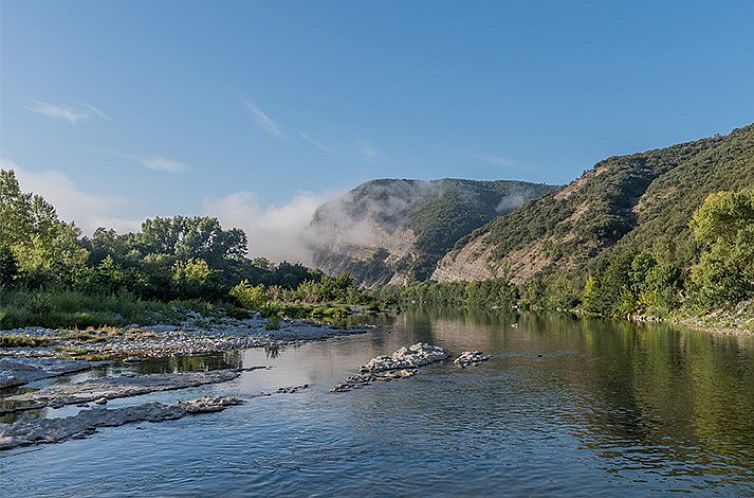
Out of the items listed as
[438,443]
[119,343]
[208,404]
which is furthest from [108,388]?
[119,343]

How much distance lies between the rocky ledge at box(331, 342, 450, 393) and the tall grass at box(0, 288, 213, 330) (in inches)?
1328

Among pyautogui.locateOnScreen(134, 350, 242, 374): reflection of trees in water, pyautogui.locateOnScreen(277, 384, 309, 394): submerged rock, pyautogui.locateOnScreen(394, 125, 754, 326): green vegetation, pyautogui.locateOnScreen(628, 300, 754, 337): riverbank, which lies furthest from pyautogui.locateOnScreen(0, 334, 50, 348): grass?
pyautogui.locateOnScreen(394, 125, 754, 326): green vegetation

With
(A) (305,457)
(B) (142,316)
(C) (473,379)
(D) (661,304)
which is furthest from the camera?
(D) (661,304)

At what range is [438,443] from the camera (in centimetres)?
2077

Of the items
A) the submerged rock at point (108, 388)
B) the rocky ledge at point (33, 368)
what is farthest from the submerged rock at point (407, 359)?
the rocky ledge at point (33, 368)

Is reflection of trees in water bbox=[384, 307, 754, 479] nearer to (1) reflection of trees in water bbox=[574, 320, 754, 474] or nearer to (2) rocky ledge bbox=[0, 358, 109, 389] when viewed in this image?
(1) reflection of trees in water bbox=[574, 320, 754, 474]

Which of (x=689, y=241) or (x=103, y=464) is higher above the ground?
(x=689, y=241)

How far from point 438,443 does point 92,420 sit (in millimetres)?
13409

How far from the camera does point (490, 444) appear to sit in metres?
20.5

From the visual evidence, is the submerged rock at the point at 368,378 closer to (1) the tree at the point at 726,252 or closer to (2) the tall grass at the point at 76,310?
(2) the tall grass at the point at 76,310

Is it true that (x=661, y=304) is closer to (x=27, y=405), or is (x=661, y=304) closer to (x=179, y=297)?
(x=179, y=297)

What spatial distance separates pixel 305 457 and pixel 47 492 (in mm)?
7385

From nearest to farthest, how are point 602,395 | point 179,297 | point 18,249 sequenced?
point 602,395 < point 18,249 < point 179,297

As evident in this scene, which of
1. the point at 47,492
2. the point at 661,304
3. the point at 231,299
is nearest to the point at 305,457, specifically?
the point at 47,492
